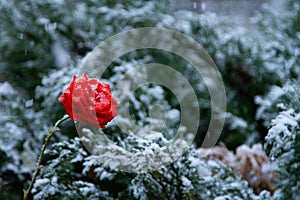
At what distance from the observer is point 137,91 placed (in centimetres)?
119

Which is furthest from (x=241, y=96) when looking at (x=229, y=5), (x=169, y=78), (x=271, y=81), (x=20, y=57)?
(x=229, y=5)

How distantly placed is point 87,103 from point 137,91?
48 centimetres

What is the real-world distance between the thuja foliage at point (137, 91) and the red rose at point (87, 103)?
22 centimetres

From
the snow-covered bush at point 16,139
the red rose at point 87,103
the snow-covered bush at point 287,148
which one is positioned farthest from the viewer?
the snow-covered bush at point 16,139

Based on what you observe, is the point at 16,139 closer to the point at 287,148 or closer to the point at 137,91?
the point at 137,91

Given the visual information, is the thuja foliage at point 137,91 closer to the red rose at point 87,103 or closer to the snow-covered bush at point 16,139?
the snow-covered bush at point 16,139

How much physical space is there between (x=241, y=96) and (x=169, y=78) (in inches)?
10.0

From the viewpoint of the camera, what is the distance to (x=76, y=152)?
98 centimetres

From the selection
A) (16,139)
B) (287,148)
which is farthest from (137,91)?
(287,148)

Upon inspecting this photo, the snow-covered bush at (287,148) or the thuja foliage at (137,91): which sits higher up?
the thuja foliage at (137,91)

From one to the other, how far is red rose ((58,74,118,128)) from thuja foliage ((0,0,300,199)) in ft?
0.71

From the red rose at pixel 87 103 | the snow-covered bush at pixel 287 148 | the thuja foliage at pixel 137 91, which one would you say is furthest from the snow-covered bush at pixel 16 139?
the snow-covered bush at pixel 287 148

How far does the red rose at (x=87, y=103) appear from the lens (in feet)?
2.32

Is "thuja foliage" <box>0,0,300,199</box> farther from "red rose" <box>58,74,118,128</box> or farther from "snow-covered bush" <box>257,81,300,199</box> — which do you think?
"red rose" <box>58,74,118,128</box>
